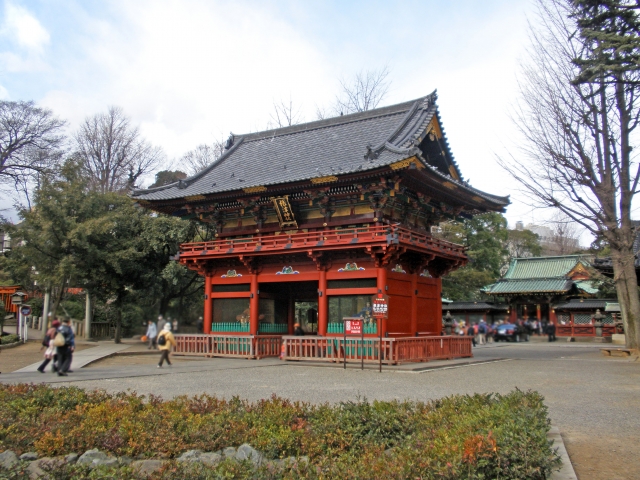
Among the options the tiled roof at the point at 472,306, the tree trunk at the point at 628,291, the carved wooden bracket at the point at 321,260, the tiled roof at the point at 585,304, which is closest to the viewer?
the carved wooden bracket at the point at 321,260

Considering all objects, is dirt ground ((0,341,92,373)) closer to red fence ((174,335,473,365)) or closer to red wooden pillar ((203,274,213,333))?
red fence ((174,335,473,365))

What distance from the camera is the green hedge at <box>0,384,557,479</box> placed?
4.79 m

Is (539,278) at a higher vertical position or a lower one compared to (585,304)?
higher

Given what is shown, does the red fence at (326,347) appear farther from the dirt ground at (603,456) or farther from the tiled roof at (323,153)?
the dirt ground at (603,456)

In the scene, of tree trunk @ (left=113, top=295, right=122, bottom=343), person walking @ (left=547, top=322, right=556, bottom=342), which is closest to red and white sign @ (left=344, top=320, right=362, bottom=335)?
tree trunk @ (left=113, top=295, right=122, bottom=343)

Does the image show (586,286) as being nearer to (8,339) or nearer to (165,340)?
(165,340)

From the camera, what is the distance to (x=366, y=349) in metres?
19.7

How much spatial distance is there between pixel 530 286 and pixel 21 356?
3913cm

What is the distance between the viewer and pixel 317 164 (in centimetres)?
2397

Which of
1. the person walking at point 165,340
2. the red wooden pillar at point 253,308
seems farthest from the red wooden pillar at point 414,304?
the person walking at point 165,340

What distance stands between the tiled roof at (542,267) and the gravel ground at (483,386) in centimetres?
2861

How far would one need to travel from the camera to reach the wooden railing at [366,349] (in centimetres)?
1878

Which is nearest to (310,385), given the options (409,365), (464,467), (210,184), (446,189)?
(409,365)

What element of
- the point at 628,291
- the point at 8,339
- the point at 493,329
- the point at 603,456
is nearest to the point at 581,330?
the point at 493,329
